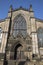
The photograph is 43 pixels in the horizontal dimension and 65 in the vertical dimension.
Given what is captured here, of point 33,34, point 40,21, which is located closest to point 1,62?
point 33,34

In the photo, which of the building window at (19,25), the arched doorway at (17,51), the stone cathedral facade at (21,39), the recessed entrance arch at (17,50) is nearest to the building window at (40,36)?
the stone cathedral facade at (21,39)

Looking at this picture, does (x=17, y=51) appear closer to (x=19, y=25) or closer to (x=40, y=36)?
(x=40, y=36)

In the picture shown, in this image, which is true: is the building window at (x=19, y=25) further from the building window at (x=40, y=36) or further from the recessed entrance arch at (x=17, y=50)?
the recessed entrance arch at (x=17, y=50)

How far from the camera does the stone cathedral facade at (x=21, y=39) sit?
66.6 feet

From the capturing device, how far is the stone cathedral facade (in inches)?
800

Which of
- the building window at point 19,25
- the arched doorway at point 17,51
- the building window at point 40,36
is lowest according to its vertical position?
the arched doorway at point 17,51

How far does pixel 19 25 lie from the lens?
26062 millimetres

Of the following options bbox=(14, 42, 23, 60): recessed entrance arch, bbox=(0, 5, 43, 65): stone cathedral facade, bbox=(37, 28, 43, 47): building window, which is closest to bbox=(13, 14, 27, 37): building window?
bbox=(0, 5, 43, 65): stone cathedral facade

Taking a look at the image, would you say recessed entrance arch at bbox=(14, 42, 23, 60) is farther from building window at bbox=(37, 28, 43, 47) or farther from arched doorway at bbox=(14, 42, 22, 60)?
building window at bbox=(37, 28, 43, 47)

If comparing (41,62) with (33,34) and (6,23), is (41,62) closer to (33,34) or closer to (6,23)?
(33,34)

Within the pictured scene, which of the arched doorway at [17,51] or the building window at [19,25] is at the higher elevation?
the building window at [19,25]

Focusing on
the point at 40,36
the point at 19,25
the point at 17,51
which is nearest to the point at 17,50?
the point at 17,51

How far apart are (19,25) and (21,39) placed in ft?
15.5

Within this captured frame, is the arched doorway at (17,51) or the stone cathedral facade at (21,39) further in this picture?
the arched doorway at (17,51)
